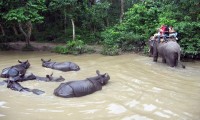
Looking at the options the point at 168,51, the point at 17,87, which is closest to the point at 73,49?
the point at 168,51

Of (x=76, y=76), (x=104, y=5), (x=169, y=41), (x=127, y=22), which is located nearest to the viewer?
(x=76, y=76)

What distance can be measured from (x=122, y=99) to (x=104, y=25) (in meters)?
15.4

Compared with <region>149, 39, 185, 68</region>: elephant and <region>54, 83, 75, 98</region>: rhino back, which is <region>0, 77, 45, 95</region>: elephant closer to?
<region>54, 83, 75, 98</region>: rhino back

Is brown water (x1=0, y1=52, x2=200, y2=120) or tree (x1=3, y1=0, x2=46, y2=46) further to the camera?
tree (x1=3, y1=0, x2=46, y2=46)

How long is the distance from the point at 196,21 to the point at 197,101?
26.8ft

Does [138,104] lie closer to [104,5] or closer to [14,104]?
[14,104]

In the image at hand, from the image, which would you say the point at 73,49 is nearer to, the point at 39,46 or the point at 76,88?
the point at 39,46

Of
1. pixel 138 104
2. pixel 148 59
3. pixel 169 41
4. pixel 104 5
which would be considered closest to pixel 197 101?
A: pixel 138 104

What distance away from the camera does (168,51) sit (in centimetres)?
1362

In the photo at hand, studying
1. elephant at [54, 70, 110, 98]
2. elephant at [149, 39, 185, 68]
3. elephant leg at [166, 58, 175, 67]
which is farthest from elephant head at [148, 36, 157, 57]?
elephant at [54, 70, 110, 98]

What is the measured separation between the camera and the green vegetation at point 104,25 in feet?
50.9

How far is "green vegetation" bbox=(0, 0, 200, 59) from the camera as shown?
1551 centimetres

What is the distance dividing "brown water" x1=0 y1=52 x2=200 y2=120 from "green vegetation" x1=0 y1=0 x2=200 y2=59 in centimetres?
349

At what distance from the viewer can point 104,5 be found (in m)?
21.1
